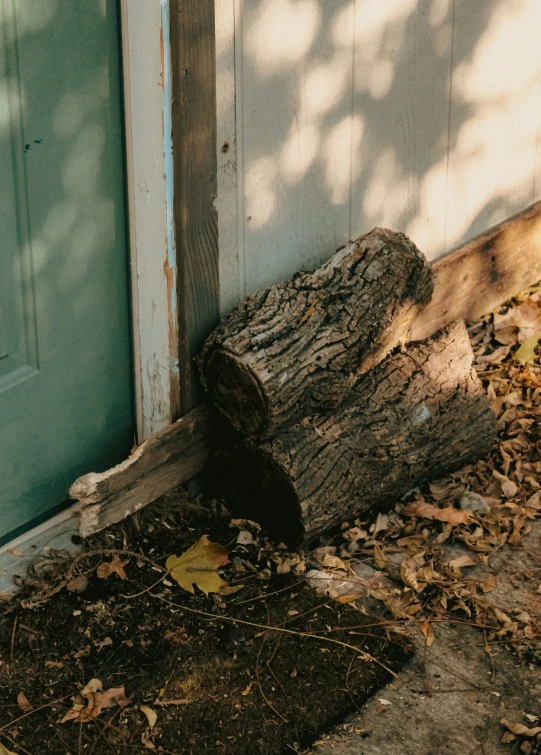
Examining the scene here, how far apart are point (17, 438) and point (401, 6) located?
2.10 m

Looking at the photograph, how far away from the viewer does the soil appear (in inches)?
99.5

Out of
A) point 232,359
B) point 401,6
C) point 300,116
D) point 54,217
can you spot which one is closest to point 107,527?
point 232,359

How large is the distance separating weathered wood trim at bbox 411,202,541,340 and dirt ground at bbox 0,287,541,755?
94 centimetres

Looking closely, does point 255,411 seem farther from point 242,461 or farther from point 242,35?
point 242,35

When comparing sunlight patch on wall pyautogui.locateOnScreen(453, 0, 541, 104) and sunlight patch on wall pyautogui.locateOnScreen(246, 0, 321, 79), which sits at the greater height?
sunlight patch on wall pyautogui.locateOnScreen(246, 0, 321, 79)

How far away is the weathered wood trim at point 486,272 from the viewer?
418 cm

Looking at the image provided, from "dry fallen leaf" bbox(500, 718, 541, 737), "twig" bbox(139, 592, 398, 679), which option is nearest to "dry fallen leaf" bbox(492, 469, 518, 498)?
"twig" bbox(139, 592, 398, 679)

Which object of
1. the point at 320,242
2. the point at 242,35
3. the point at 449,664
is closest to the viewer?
the point at 449,664

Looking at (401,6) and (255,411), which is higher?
(401,6)

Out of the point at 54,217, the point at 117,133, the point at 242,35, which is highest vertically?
the point at 242,35

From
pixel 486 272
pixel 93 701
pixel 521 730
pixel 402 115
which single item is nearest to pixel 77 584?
pixel 93 701

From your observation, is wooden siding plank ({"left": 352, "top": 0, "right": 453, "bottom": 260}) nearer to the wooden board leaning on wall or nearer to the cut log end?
the wooden board leaning on wall

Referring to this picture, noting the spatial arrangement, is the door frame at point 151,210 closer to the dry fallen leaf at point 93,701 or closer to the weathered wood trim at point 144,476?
the weathered wood trim at point 144,476

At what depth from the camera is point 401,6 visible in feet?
11.8
